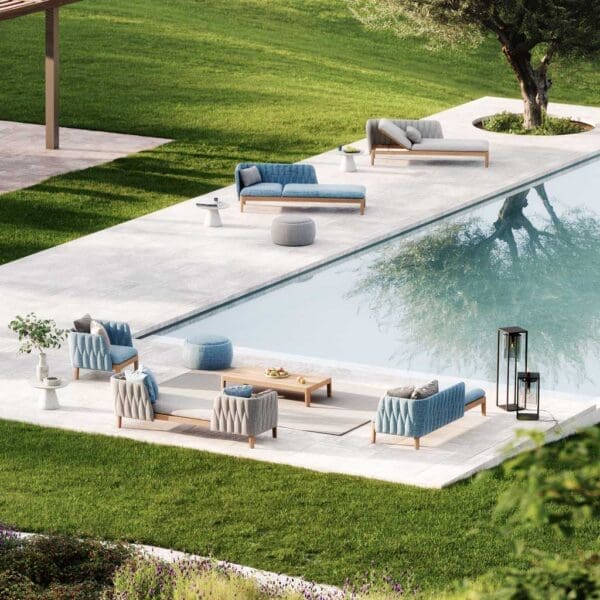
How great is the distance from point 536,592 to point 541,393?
1230cm

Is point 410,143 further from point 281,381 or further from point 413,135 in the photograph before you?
point 281,381

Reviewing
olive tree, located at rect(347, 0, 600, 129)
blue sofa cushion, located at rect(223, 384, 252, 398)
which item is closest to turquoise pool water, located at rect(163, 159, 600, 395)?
Result: blue sofa cushion, located at rect(223, 384, 252, 398)

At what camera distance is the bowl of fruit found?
18.2 meters

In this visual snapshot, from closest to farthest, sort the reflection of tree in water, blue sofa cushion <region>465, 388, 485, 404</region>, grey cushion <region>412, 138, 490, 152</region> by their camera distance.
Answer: blue sofa cushion <region>465, 388, 485, 404</region>, the reflection of tree in water, grey cushion <region>412, 138, 490, 152</region>

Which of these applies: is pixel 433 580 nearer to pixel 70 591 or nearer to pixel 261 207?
pixel 70 591

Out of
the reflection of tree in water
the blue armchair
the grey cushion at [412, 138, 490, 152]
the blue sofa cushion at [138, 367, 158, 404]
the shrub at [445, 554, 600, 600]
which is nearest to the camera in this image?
the shrub at [445, 554, 600, 600]

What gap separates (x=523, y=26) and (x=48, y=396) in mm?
18043

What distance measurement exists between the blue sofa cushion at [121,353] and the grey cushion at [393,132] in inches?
531

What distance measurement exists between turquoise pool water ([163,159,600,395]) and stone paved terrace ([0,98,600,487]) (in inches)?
19.1

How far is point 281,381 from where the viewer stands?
59.3 ft

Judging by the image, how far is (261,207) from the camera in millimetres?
28156

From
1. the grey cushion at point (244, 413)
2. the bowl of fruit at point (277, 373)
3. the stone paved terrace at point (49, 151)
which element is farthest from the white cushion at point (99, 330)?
the stone paved terrace at point (49, 151)

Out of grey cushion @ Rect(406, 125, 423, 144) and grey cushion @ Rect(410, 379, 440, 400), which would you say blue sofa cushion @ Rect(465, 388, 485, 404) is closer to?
grey cushion @ Rect(410, 379, 440, 400)

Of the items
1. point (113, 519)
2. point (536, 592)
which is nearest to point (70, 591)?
point (113, 519)
